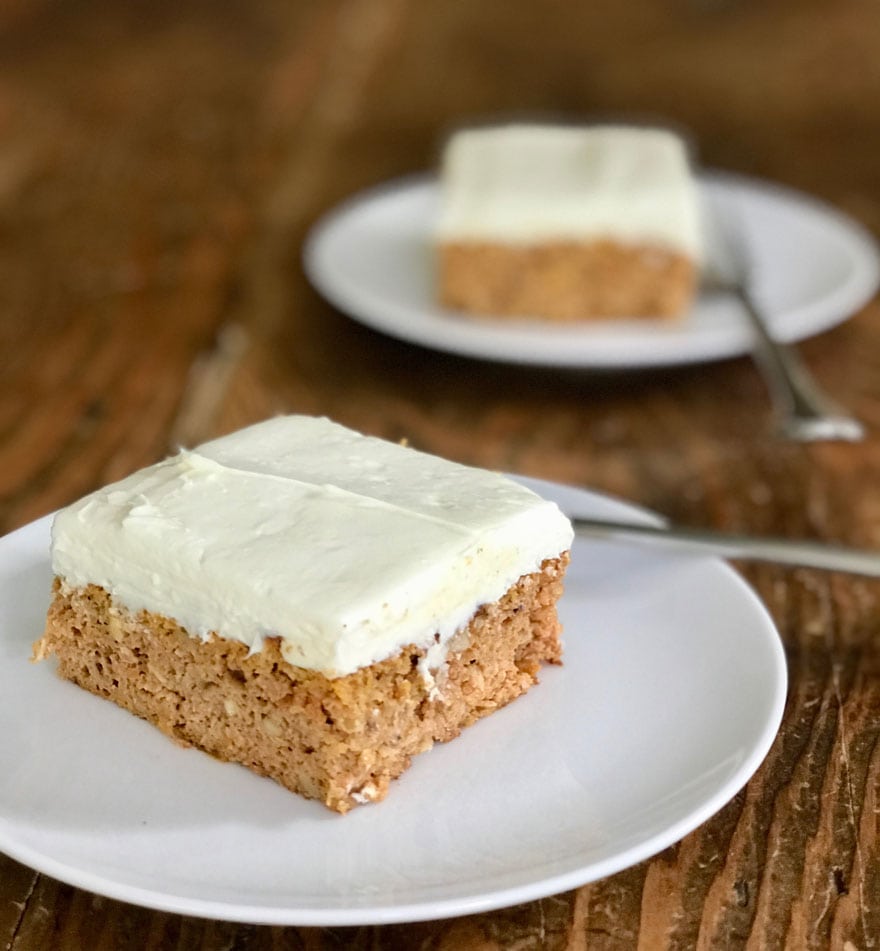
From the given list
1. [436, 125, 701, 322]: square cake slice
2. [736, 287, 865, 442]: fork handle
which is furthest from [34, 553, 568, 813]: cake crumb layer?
[436, 125, 701, 322]: square cake slice

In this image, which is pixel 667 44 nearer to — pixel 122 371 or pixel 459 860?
pixel 122 371

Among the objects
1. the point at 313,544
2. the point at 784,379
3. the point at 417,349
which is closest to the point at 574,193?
the point at 417,349

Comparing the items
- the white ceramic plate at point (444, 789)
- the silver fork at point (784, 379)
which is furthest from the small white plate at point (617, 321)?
the white ceramic plate at point (444, 789)

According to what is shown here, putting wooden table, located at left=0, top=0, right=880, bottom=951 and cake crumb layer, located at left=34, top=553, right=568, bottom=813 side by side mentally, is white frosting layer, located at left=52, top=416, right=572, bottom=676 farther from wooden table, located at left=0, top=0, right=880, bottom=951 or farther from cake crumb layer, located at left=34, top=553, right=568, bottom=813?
wooden table, located at left=0, top=0, right=880, bottom=951

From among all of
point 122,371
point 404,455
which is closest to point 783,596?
point 404,455

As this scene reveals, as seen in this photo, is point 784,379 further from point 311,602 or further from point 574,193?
point 311,602
